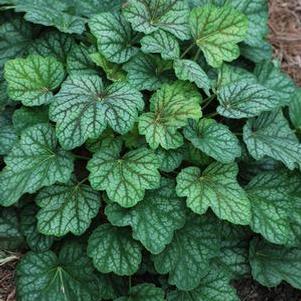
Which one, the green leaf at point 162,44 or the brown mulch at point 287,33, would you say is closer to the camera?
the green leaf at point 162,44

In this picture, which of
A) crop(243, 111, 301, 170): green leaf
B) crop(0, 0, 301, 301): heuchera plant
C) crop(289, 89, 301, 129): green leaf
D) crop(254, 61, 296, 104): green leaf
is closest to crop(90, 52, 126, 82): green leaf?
crop(0, 0, 301, 301): heuchera plant

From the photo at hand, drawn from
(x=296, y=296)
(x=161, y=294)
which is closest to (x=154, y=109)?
(x=161, y=294)

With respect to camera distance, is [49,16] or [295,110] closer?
[49,16]

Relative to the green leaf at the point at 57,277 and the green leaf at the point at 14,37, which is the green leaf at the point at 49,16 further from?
the green leaf at the point at 57,277

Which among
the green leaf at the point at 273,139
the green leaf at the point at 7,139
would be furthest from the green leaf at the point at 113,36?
the green leaf at the point at 273,139

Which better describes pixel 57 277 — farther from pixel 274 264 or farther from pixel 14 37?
pixel 14 37

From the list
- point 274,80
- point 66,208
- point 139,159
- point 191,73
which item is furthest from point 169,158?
point 274,80

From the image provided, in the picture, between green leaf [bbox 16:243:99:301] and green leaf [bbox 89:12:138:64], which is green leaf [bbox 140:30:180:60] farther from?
green leaf [bbox 16:243:99:301]

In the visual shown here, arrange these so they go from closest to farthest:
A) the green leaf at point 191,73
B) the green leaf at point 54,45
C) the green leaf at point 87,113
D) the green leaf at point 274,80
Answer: the green leaf at point 87,113
the green leaf at point 191,73
the green leaf at point 54,45
the green leaf at point 274,80
